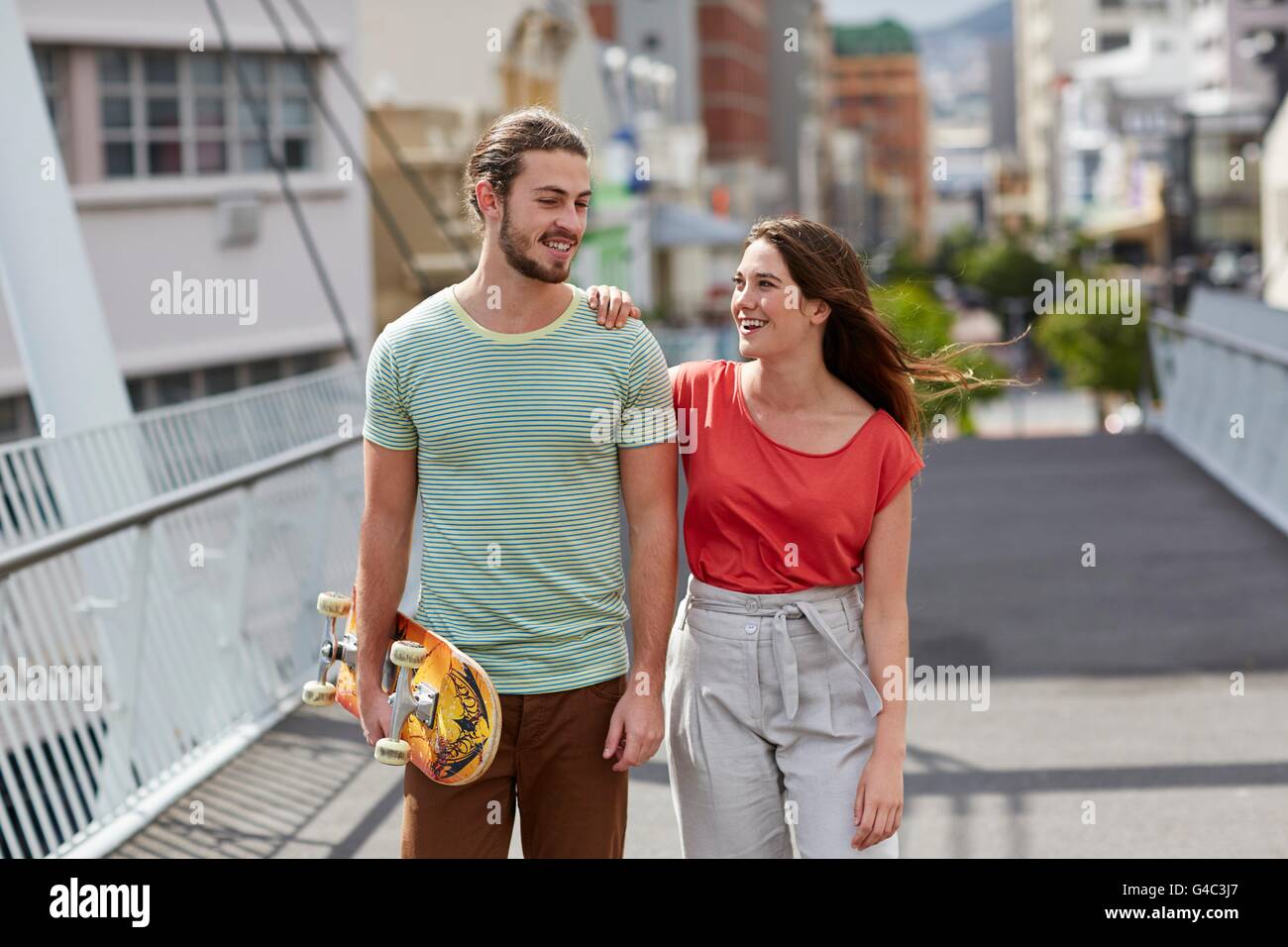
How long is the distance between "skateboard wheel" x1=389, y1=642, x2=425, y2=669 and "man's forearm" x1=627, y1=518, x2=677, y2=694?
1.22ft

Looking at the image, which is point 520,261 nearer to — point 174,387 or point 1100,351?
point 174,387

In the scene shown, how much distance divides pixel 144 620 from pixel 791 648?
380 cm

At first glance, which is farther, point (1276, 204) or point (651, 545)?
point (1276, 204)

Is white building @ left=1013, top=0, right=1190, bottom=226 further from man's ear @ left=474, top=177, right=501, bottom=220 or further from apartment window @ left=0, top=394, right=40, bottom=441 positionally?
man's ear @ left=474, top=177, right=501, bottom=220

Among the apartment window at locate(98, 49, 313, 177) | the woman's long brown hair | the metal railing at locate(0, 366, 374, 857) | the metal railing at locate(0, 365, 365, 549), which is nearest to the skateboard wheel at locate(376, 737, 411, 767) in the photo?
the woman's long brown hair

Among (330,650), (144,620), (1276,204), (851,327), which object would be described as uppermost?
(1276,204)

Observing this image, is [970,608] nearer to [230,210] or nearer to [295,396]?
[295,396]

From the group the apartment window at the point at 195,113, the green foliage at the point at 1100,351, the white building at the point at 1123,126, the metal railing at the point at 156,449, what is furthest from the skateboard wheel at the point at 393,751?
the white building at the point at 1123,126

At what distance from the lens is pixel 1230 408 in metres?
13.7

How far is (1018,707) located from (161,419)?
189 inches

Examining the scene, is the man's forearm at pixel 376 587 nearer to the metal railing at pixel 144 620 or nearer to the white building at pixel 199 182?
the metal railing at pixel 144 620

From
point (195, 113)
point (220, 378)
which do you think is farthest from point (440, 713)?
point (195, 113)

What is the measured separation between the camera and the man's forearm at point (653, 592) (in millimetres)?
3297

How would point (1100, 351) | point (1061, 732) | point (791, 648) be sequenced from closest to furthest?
1. point (791, 648)
2. point (1061, 732)
3. point (1100, 351)
